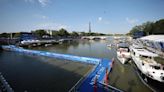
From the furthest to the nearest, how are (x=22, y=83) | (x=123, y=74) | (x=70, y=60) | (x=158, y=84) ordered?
1. (x=70, y=60)
2. (x=123, y=74)
3. (x=22, y=83)
4. (x=158, y=84)

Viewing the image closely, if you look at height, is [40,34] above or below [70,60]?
above

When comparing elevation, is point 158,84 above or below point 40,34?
below

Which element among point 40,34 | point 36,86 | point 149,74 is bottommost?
point 36,86

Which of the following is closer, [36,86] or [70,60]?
[36,86]

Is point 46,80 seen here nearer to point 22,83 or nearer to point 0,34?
point 22,83

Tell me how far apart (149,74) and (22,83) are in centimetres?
1366

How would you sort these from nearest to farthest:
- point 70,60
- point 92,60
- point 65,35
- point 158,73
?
point 158,73
point 92,60
point 70,60
point 65,35

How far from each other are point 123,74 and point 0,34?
357 feet

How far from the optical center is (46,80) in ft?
48.9

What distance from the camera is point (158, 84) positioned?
13.1m

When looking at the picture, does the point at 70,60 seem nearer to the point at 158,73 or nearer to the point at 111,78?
the point at 111,78

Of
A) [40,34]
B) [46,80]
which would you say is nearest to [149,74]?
[46,80]

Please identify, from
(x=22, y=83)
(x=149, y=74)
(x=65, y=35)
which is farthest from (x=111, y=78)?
(x=65, y=35)

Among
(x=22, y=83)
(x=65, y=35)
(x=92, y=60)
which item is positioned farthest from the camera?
(x=65, y=35)
